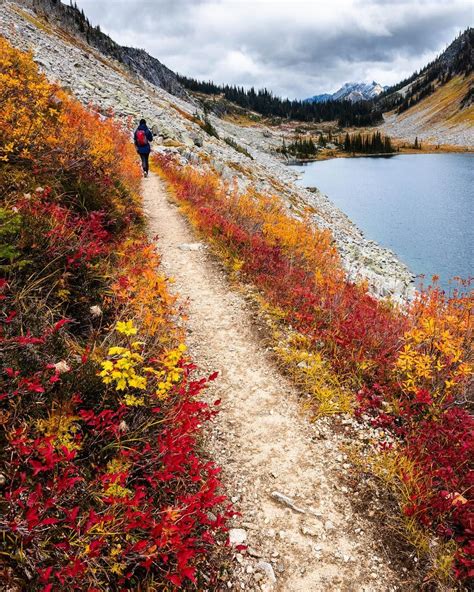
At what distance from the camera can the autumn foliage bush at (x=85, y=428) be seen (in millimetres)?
2777

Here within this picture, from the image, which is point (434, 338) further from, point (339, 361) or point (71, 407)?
point (71, 407)

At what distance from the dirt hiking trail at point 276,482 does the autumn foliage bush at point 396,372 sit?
1.73ft

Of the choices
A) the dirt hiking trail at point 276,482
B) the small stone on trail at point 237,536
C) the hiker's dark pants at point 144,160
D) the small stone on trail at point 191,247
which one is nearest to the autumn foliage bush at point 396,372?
the dirt hiking trail at point 276,482

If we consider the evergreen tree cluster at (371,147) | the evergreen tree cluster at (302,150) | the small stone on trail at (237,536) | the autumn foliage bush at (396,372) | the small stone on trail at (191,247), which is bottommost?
the small stone on trail at (237,536)

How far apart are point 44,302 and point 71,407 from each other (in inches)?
61.7

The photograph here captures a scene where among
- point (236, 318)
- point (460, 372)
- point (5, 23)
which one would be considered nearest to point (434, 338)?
point (460, 372)

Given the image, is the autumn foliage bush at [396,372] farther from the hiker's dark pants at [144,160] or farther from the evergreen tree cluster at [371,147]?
the evergreen tree cluster at [371,147]

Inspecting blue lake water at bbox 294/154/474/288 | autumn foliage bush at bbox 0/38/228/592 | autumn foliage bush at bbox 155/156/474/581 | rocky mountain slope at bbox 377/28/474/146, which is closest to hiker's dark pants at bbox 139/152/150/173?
autumn foliage bush at bbox 155/156/474/581

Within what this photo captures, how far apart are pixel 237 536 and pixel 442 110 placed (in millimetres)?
188944

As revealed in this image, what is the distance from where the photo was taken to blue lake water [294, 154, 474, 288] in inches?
890

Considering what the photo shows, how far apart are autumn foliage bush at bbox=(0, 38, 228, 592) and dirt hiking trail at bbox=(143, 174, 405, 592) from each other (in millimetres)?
458

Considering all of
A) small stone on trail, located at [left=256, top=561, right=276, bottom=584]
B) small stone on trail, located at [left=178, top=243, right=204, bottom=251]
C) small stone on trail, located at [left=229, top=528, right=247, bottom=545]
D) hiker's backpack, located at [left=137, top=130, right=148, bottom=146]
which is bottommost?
small stone on trail, located at [left=256, top=561, right=276, bottom=584]

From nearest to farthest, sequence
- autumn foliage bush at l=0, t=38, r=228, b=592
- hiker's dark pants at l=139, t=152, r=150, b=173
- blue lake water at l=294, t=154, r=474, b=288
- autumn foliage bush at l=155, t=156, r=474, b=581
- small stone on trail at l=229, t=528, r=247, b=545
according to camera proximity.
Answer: autumn foliage bush at l=0, t=38, r=228, b=592 → small stone on trail at l=229, t=528, r=247, b=545 → autumn foliage bush at l=155, t=156, r=474, b=581 → hiker's dark pants at l=139, t=152, r=150, b=173 → blue lake water at l=294, t=154, r=474, b=288

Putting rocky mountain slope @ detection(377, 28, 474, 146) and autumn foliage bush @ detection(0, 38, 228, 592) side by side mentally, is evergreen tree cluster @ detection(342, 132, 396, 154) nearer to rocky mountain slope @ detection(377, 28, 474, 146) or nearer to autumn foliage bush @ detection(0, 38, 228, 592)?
rocky mountain slope @ detection(377, 28, 474, 146)
